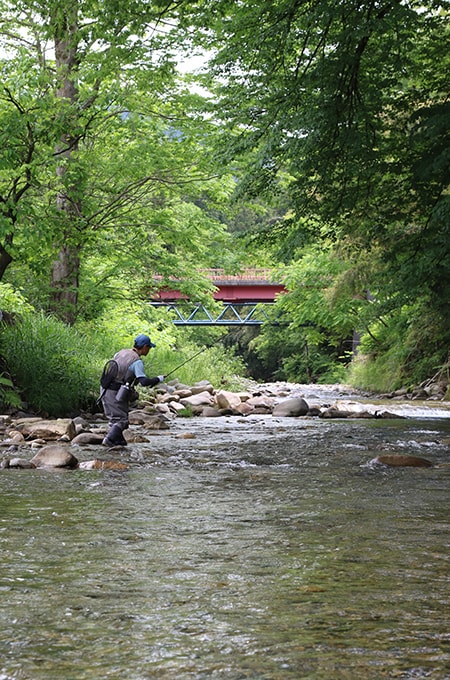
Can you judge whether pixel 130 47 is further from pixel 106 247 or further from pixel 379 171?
pixel 106 247

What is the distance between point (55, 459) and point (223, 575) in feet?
12.1

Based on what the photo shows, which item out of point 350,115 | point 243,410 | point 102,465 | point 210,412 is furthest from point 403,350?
point 102,465

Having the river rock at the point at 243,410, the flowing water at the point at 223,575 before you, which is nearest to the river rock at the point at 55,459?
the flowing water at the point at 223,575

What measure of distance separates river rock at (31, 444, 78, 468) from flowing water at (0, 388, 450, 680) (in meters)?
0.30

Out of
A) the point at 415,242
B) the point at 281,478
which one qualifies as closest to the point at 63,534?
the point at 281,478

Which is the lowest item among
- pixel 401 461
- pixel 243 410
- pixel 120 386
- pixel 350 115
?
pixel 243 410

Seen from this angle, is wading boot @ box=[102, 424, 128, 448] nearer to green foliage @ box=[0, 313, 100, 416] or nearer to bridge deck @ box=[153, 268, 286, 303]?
green foliage @ box=[0, 313, 100, 416]

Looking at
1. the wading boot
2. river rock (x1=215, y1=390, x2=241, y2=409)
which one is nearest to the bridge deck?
river rock (x1=215, y1=390, x2=241, y2=409)

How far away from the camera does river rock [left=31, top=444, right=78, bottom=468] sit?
258 inches

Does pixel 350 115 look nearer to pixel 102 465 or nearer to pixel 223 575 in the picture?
pixel 102 465

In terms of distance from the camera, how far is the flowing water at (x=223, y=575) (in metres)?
2.26

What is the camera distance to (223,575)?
319 centimetres

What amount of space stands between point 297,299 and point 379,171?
23686mm

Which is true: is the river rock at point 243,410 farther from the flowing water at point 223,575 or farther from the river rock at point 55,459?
the flowing water at point 223,575
